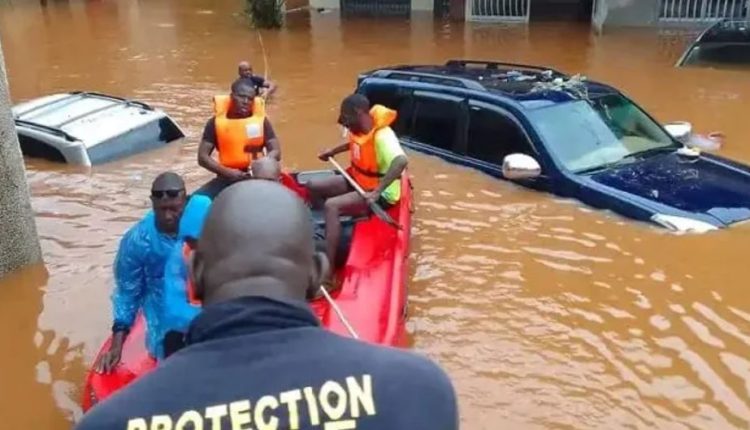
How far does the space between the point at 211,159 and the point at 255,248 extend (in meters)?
5.77

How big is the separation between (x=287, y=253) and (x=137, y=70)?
635 inches

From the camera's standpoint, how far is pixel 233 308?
65.9 inches

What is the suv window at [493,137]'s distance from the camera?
7906 millimetres

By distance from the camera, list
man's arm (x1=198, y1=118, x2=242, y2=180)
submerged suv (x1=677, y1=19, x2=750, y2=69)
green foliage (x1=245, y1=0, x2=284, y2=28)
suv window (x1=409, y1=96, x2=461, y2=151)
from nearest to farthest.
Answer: man's arm (x1=198, y1=118, x2=242, y2=180) < suv window (x1=409, y1=96, x2=461, y2=151) < submerged suv (x1=677, y1=19, x2=750, y2=69) < green foliage (x1=245, y1=0, x2=284, y2=28)

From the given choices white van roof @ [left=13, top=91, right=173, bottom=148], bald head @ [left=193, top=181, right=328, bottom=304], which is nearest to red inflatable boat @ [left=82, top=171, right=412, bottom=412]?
bald head @ [left=193, top=181, right=328, bottom=304]

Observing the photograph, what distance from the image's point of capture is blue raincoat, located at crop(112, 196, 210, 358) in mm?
4609

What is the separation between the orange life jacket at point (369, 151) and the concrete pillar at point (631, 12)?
14.3 meters

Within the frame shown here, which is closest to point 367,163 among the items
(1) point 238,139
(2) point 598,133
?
(1) point 238,139

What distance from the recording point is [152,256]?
15.2 feet

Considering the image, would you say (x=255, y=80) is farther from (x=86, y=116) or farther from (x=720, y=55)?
(x=720, y=55)

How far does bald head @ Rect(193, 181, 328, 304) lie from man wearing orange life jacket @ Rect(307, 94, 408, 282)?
4.49 m

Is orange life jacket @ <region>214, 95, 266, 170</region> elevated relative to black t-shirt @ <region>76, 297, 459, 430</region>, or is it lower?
lower

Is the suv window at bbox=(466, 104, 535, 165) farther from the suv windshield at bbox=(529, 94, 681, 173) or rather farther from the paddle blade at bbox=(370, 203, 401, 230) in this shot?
the paddle blade at bbox=(370, 203, 401, 230)

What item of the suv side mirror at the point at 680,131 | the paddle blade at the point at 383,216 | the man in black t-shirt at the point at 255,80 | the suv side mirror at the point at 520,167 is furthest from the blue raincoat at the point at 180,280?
the suv side mirror at the point at 680,131
